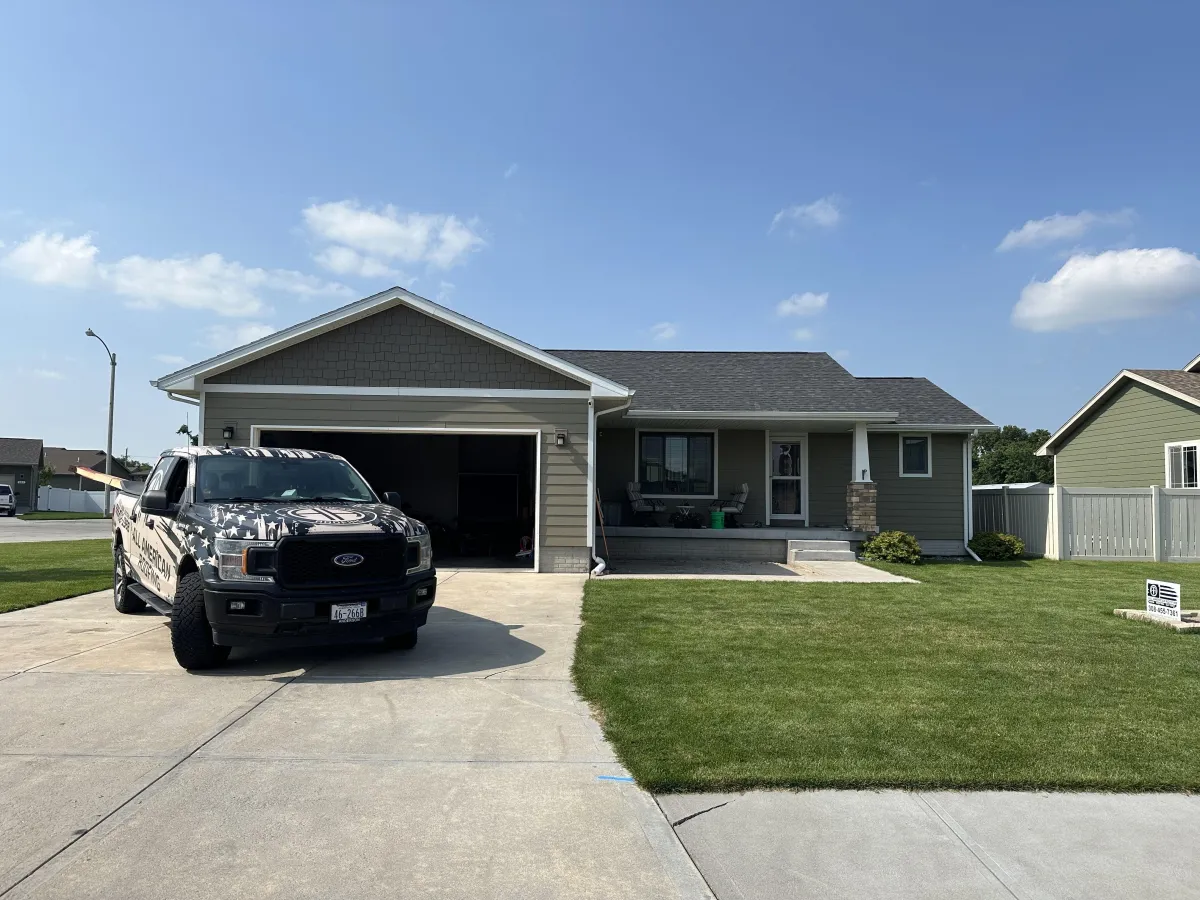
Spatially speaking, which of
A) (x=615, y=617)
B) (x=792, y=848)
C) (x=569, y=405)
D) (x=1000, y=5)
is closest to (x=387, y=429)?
(x=569, y=405)

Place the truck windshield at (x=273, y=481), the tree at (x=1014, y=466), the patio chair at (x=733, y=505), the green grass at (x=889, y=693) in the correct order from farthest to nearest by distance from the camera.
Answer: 1. the tree at (x=1014, y=466)
2. the patio chair at (x=733, y=505)
3. the truck windshield at (x=273, y=481)
4. the green grass at (x=889, y=693)

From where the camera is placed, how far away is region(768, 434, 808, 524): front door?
17.2 m

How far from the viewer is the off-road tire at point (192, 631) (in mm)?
6051

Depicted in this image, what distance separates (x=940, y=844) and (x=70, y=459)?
8558cm

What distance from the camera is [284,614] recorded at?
5.88 meters

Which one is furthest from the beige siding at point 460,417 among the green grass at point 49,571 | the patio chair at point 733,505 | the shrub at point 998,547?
the shrub at point 998,547

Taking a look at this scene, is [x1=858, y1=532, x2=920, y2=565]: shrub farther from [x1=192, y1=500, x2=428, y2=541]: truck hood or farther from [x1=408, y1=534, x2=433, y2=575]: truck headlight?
[x1=192, y1=500, x2=428, y2=541]: truck hood

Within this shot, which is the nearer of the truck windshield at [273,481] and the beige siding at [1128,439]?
the truck windshield at [273,481]

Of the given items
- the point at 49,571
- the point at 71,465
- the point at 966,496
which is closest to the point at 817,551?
the point at 966,496

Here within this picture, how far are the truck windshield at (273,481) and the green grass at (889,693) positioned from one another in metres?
2.78

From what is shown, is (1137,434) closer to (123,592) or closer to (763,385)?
(763,385)

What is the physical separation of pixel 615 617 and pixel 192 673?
14.0 feet

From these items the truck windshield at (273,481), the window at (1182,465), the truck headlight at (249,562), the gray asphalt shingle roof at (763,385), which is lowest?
the truck headlight at (249,562)

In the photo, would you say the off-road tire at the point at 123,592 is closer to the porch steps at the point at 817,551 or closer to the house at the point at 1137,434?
the porch steps at the point at 817,551
